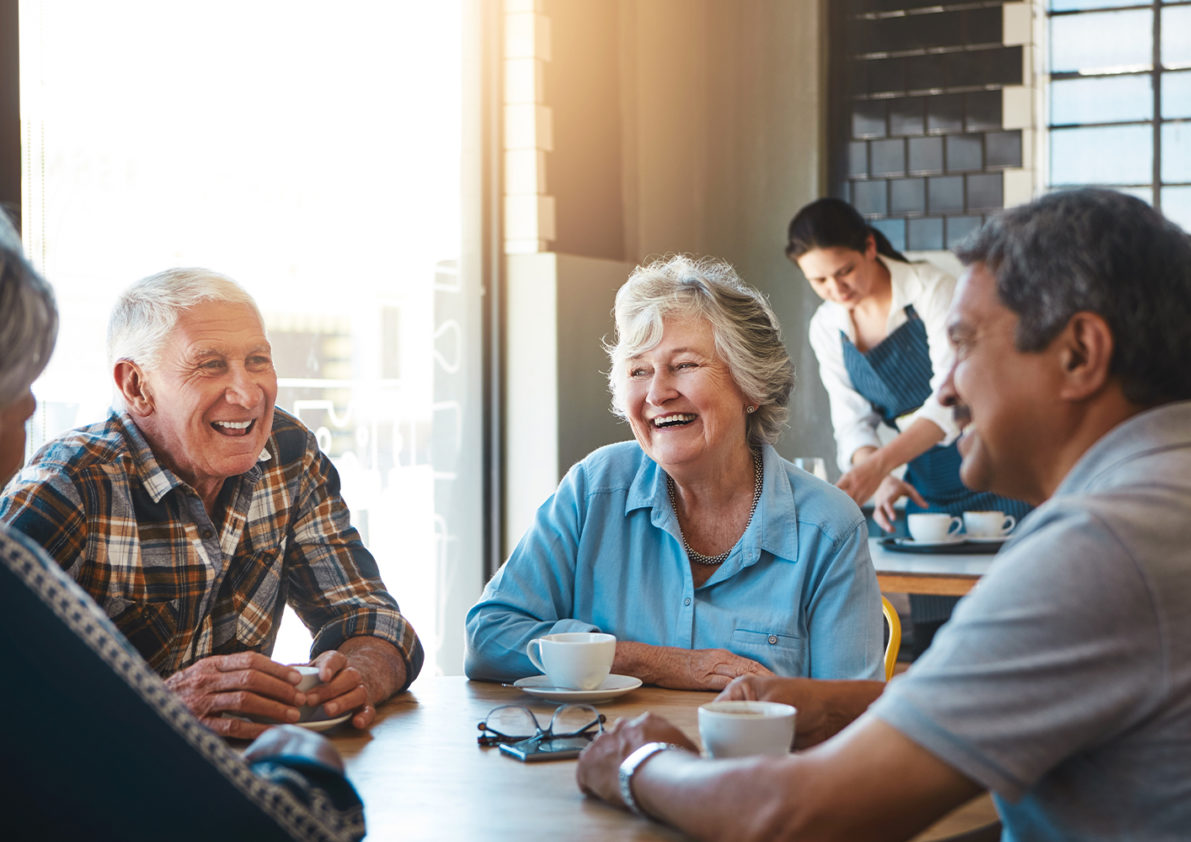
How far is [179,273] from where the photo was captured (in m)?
2.02

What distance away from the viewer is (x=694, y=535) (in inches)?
81.8

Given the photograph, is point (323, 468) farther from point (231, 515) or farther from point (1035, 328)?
point (1035, 328)

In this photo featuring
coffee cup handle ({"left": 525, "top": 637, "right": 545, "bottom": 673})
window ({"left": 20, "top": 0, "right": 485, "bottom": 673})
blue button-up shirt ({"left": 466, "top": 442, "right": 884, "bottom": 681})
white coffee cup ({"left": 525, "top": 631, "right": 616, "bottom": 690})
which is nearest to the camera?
white coffee cup ({"left": 525, "top": 631, "right": 616, "bottom": 690})

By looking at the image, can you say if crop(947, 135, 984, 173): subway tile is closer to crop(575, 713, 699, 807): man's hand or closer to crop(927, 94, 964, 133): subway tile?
crop(927, 94, 964, 133): subway tile

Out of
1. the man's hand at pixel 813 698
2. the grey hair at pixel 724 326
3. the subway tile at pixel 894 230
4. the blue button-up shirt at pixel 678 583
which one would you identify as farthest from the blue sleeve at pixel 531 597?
the subway tile at pixel 894 230

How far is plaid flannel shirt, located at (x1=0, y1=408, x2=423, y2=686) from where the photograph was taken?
182 centimetres

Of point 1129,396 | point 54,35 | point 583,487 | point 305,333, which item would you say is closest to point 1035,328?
point 1129,396

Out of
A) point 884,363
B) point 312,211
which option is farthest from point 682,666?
point 884,363

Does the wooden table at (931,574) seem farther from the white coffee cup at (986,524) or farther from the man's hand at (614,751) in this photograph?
the man's hand at (614,751)

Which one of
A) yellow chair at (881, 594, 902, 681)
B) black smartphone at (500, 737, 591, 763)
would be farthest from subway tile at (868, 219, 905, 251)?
black smartphone at (500, 737, 591, 763)

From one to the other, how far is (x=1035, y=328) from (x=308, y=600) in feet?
4.61

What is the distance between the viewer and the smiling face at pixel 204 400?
1983mm

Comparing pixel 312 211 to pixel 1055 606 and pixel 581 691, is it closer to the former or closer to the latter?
pixel 581 691

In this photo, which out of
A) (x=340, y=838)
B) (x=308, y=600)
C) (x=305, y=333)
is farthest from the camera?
(x=305, y=333)
